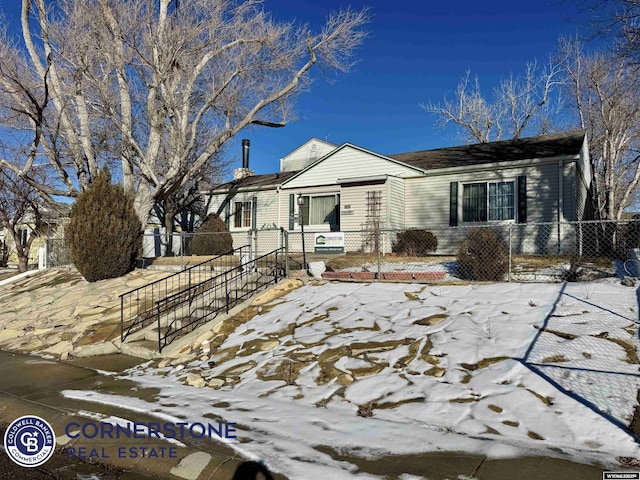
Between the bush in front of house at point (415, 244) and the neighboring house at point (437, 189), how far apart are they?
0.54 meters

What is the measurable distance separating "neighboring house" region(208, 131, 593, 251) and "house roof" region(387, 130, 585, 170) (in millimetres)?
40

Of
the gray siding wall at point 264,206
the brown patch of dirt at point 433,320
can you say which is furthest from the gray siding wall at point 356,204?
the brown patch of dirt at point 433,320

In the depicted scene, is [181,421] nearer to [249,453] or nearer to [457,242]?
[249,453]

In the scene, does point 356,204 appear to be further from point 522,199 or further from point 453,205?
point 522,199

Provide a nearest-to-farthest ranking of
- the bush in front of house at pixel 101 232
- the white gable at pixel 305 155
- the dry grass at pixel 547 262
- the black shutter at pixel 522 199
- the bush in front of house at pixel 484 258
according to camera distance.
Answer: the bush in front of house at pixel 484 258 → the dry grass at pixel 547 262 → the bush in front of house at pixel 101 232 → the black shutter at pixel 522 199 → the white gable at pixel 305 155

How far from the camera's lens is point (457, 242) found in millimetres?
15594

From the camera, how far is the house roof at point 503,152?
1473 centimetres

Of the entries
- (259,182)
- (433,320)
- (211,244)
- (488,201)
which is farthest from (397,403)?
(259,182)

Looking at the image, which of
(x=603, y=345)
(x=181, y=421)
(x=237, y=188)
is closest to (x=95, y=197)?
(x=237, y=188)

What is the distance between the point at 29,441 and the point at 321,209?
576 inches

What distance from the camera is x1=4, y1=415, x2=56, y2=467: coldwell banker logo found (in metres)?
4.23

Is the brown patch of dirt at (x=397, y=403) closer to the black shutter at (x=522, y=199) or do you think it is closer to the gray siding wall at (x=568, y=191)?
the black shutter at (x=522, y=199)

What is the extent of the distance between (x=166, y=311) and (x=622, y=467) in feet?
27.5

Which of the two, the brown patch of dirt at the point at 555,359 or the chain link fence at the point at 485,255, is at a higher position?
the chain link fence at the point at 485,255
